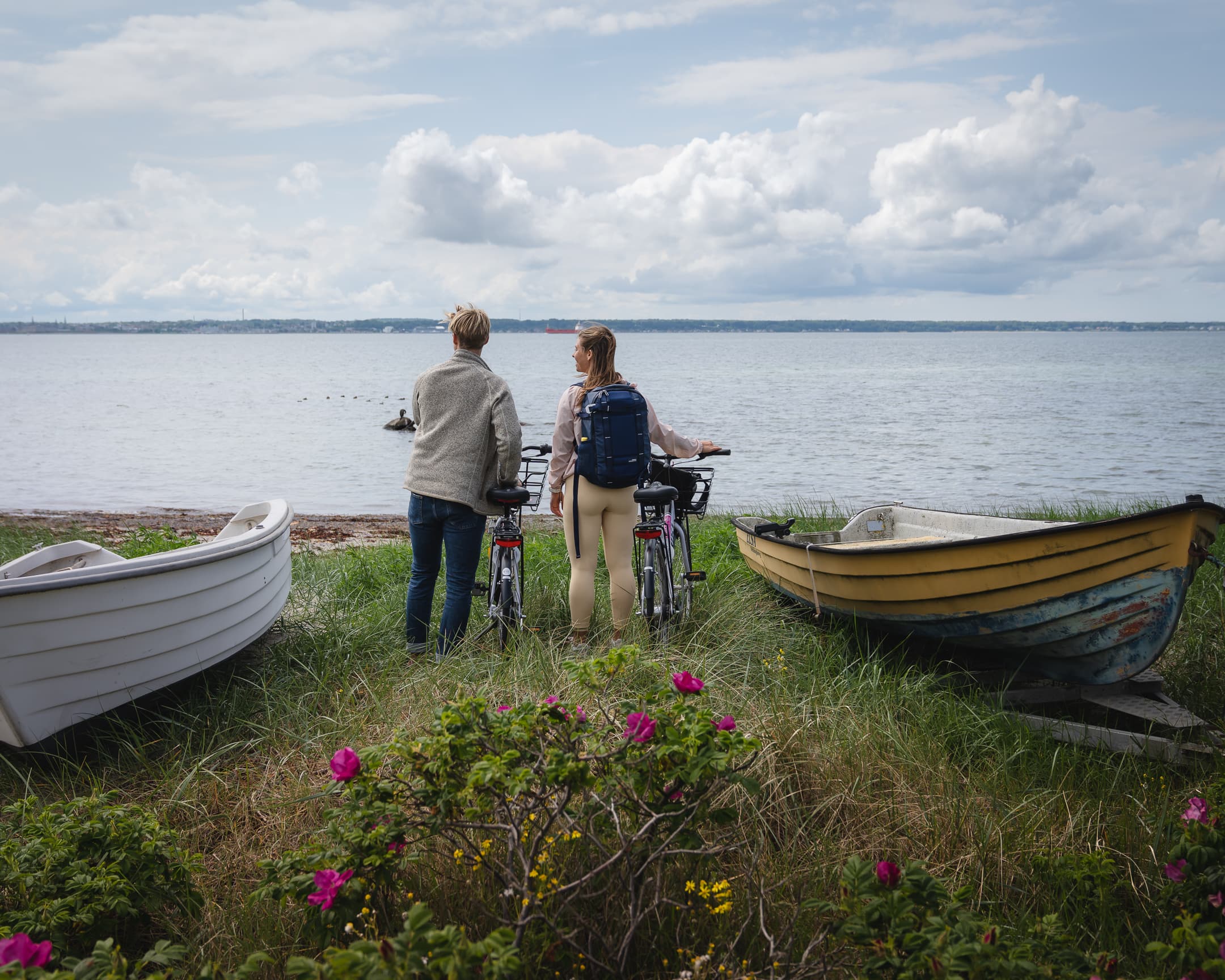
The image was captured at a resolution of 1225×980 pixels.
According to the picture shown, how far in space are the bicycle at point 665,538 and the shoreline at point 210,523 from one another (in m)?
6.38

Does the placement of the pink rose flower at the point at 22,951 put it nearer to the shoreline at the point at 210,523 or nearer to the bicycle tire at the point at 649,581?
the bicycle tire at the point at 649,581

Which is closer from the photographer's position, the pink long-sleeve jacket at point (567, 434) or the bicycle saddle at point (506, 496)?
the pink long-sleeve jacket at point (567, 434)

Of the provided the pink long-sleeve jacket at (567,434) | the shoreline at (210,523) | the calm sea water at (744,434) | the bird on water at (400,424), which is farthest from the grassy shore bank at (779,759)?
the bird on water at (400,424)

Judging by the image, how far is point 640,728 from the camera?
2461 millimetres

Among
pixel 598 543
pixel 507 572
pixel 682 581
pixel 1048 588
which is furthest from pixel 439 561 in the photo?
pixel 1048 588

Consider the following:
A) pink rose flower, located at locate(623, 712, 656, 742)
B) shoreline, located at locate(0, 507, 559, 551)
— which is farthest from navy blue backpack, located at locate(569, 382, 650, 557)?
shoreline, located at locate(0, 507, 559, 551)

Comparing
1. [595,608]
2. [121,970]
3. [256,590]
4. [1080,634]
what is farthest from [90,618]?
[1080,634]

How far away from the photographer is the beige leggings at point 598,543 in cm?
522

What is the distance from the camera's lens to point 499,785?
232 cm

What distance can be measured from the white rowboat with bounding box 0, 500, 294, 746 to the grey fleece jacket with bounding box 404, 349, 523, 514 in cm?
117

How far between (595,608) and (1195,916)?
4567mm

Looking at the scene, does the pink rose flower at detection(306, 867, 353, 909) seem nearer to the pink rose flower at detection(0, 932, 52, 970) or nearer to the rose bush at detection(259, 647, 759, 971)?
the rose bush at detection(259, 647, 759, 971)

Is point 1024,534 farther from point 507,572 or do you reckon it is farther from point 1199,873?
point 507,572

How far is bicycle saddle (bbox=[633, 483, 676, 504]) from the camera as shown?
5.19 m
